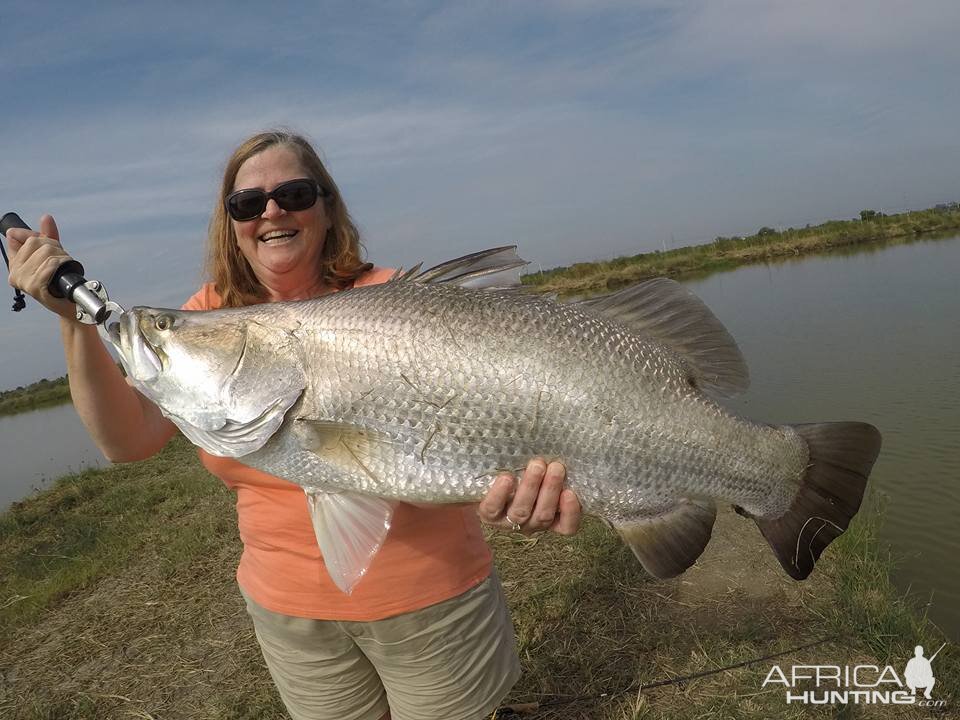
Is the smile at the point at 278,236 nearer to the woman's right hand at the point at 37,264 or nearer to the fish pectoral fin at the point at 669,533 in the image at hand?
the woman's right hand at the point at 37,264

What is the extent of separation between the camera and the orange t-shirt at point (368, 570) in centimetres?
234

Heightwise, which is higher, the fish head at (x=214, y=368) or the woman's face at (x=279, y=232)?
the woman's face at (x=279, y=232)

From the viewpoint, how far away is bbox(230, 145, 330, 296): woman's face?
2.67 metres

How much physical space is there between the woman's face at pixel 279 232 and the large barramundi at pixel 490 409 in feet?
1.40

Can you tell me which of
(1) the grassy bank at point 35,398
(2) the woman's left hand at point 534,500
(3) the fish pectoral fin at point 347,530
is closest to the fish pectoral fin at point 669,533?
(2) the woman's left hand at point 534,500

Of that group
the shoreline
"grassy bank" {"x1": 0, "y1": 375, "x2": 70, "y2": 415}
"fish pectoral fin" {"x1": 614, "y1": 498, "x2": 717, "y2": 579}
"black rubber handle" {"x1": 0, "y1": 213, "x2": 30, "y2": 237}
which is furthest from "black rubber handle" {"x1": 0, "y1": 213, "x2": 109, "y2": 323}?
"grassy bank" {"x1": 0, "y1": 375, "x2": 70, "y2": 415}

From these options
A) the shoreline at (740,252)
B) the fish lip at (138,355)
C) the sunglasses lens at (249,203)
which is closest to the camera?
the fish lip at (138,355)

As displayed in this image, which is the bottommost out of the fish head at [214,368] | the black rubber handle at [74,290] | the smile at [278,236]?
the fish head at [214,368]

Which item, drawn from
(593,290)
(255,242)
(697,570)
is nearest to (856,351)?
(697,570)

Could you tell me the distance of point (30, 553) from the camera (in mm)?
8406

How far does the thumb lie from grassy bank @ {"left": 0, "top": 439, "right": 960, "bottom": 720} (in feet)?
10.5

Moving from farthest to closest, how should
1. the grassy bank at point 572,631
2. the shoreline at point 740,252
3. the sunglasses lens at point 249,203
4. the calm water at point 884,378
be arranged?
1. the shoreline at point 740,252
2. the calm water at point 884,378
3. the grassy bank at point 572,631
4. the sunglasses lens at point 249,203

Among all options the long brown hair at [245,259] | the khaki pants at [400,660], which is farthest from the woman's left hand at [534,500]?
the long brown hair at [245,259]

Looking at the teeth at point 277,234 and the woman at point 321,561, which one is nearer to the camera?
the woman at point 321,561
